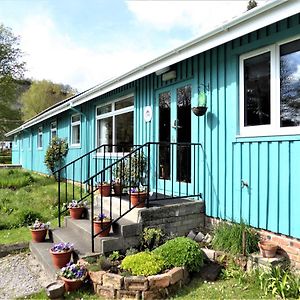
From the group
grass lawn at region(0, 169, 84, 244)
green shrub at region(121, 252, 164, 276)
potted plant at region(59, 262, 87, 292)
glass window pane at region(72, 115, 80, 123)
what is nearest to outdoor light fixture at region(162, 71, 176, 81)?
green shrub at region(121, 252, 164, 276)

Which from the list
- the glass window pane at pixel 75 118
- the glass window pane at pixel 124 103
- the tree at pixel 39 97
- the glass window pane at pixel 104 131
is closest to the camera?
the glass window pane at pixel 124 103

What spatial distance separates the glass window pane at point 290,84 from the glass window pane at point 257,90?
A: 0.70ft

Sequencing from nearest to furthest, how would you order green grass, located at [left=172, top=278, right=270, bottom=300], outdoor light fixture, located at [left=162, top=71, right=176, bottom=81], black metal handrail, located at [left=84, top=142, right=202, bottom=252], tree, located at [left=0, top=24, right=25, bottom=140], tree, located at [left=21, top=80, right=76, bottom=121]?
1. green grass, located at [left=172, top=278, right=270, bottom=300]
2. black metal handrail, located at [left=84, top=142, right=202, bottom=252]
3. outdoor light fixture, located at [left=162, top=71, right=176, bottom=81]
4. tree, located at [left=0, top=24, right=25, bottom=140]
5. tree, located at [left=21, top=80, right=76, bottom=121]

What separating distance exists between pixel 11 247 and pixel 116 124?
4110 mm

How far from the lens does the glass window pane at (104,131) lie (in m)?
8.92

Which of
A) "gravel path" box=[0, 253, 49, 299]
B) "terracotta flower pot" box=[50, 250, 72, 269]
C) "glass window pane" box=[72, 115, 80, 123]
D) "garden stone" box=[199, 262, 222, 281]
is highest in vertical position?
"glass window pane" box=[72, 115, 80, 123]

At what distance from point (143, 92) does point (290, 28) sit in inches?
146

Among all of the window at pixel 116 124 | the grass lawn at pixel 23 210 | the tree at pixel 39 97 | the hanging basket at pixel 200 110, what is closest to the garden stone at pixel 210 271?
the hanging basket at pixel 200 110

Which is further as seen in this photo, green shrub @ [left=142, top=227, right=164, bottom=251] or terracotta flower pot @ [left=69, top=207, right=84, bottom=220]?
terracotta flower pot @ [left=69, top=207, right=84, bottom=220]

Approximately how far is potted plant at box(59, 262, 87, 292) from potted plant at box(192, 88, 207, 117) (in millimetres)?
2778

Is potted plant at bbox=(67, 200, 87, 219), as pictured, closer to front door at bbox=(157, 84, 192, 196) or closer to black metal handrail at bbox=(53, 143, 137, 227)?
black metal handrail at bbox=(53, 143, 137, 227)

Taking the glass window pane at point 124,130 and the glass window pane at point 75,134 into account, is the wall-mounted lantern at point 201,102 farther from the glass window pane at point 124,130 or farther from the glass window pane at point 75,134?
the glass window pane at point 75,134

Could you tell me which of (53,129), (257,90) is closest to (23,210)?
(257,90)

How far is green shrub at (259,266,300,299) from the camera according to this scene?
131 inches
